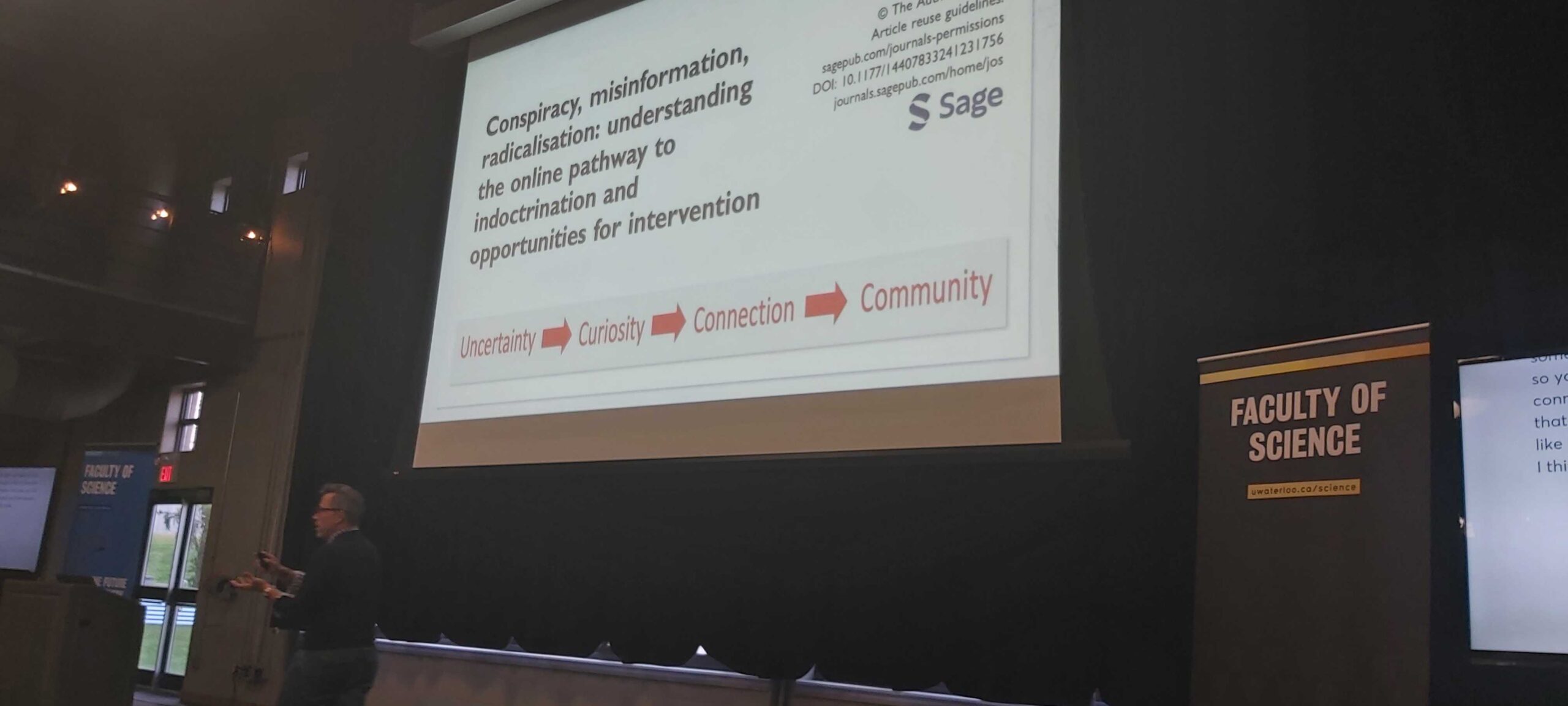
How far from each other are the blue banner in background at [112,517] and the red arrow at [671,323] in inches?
239

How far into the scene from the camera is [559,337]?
296 cm

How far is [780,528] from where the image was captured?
2.96m

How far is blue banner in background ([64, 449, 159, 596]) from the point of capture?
7.21m

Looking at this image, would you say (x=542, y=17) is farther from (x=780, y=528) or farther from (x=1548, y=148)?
(x=1548, y=148)

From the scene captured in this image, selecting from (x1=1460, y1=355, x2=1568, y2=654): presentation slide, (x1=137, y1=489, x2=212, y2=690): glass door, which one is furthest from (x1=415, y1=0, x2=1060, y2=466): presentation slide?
(x1=137, y1=489, x2=212, y2=690): glass door

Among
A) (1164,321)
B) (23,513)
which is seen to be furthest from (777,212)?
(23,513)

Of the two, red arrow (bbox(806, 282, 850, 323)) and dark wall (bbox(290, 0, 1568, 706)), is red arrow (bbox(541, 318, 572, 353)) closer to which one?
dark wall (bbox(290, 0, 1568, 706))

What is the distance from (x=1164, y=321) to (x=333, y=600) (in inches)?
86.8

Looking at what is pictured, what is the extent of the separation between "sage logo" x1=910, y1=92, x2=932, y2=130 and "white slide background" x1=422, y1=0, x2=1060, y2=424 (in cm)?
1

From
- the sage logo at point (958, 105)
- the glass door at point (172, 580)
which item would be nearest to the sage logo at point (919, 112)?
the sage logo at point (958, 105)

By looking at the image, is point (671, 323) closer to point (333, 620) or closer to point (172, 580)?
point (333, 620)

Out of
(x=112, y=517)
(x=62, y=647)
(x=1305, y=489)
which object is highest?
(x=1305, y=489)

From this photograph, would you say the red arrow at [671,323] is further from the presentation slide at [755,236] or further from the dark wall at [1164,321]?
the dark wall at [1164,321]

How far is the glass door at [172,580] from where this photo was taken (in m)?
6.76
